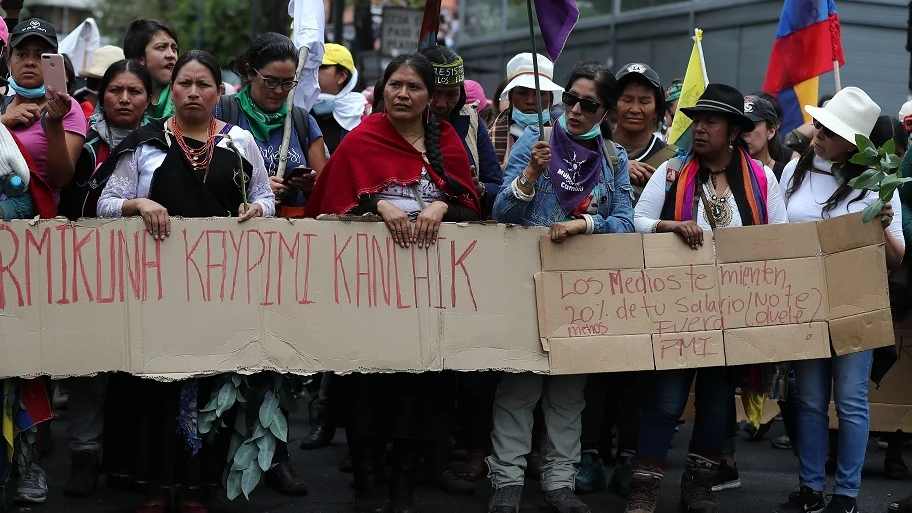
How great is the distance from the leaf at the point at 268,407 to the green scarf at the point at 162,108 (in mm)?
2008

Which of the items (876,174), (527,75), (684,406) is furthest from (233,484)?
(527,75)

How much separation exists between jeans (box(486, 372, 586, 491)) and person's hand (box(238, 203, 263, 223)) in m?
1.32

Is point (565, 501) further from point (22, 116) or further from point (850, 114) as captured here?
point (22, 116)

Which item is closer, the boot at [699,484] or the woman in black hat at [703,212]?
the woman in black hat at [703,212]

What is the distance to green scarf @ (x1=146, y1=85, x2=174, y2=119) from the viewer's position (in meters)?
6.57

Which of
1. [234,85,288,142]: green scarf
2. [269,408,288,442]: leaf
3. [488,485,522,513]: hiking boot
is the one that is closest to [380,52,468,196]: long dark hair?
[234,85,288,142]: green scarf

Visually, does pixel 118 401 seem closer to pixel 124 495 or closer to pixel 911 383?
pixel 124 495

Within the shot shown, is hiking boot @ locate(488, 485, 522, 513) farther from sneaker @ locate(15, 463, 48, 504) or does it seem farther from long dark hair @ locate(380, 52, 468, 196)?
sneaker @ locate(15, 463, 48, 504)

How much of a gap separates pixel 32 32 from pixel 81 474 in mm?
2163

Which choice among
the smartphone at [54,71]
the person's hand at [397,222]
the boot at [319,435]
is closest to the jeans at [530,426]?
the person's hand at [397,222]

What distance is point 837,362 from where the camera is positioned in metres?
5.66

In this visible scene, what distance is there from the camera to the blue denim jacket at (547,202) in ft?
18.0

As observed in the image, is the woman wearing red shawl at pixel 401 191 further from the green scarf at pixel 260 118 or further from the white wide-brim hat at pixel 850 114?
the white wide-brim hat at pixel 850 114

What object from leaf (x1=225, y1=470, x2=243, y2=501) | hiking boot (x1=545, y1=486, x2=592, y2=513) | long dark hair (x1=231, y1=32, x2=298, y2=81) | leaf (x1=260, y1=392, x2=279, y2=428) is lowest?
hiking boot (x1=545, y1=486, x2=592, y2=513)
